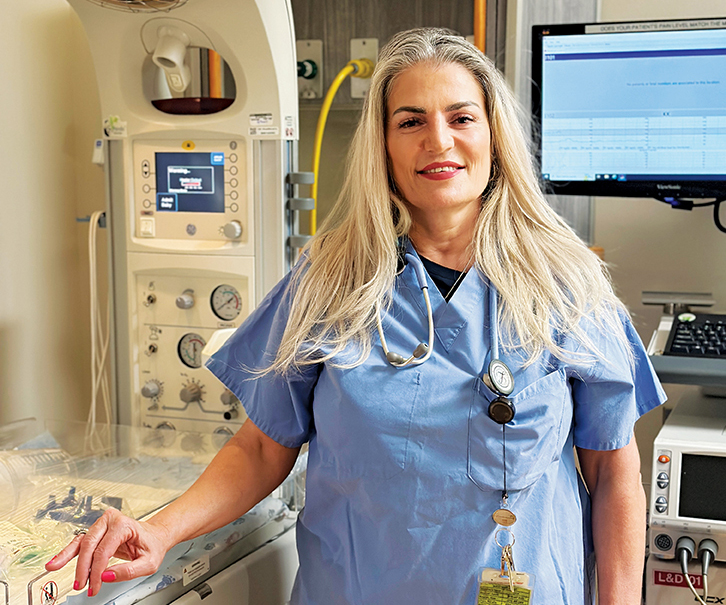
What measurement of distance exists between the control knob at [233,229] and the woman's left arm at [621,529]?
0.95 metres

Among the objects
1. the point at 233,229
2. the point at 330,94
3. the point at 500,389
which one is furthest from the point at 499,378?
the point at 330,94

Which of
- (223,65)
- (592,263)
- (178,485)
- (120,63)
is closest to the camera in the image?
(592,263)

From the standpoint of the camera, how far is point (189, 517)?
1.15m

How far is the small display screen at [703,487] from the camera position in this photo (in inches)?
49.3

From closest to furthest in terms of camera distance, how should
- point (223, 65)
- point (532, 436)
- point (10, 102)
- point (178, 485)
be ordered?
point (532, 436) < point (178, 485) < point (10, 102) < point (223, 65)

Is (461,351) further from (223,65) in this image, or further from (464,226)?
(223,65)

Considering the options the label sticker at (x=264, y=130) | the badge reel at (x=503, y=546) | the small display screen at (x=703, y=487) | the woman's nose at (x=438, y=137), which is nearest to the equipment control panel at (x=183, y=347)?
the label sticker at (x=264, y=130)

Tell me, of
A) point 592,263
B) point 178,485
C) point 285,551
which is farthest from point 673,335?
point 178,485

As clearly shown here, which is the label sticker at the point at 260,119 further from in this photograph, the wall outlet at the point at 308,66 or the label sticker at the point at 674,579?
the label sticker at the point at 674,579

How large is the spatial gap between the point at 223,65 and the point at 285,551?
1403 mm

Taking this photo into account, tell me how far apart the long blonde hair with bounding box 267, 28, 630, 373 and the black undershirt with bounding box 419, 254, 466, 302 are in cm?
5

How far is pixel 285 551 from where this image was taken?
4.60 ft

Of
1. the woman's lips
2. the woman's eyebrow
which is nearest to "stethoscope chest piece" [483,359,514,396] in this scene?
the woman's lips

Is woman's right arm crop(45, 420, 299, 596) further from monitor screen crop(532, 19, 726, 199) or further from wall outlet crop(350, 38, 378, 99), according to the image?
wall outlet crop(350, 38, 378, 99)
